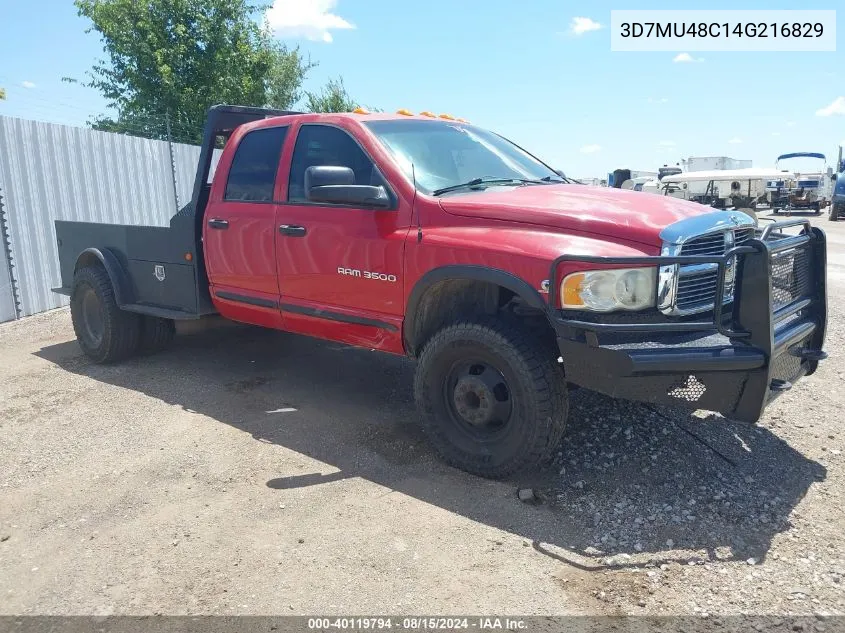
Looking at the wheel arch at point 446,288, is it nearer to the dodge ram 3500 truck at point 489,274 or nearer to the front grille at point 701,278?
the dodge ram 3500 truck at point 489,274

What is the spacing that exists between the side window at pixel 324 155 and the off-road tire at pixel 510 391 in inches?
47.8

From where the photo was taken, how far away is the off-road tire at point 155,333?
621 cm

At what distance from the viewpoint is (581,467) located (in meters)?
3.78

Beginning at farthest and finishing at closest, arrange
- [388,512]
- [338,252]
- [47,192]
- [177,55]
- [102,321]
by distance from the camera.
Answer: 1. [177,55]
2. [47,192]
3. [102,321]
4. [338,252]
5. [388,512]

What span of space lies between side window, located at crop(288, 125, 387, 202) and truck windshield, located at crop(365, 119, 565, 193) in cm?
18

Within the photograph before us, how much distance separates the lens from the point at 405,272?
12.9ft

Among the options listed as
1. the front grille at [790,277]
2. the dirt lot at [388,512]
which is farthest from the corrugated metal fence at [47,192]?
the front grille at [790,277]

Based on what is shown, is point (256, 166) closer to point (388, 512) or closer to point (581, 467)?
point (388, 512)

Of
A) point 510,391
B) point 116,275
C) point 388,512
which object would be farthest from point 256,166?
point 388,512

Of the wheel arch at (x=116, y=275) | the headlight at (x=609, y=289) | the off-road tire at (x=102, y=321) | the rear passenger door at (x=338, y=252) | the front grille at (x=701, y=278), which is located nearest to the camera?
the headlight at (x=609, y=289)

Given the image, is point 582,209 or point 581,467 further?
point 581,467

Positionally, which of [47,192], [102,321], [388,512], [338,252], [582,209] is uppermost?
[47,192]

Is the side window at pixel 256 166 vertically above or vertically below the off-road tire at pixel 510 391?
above

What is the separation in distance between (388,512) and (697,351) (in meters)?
1.70
